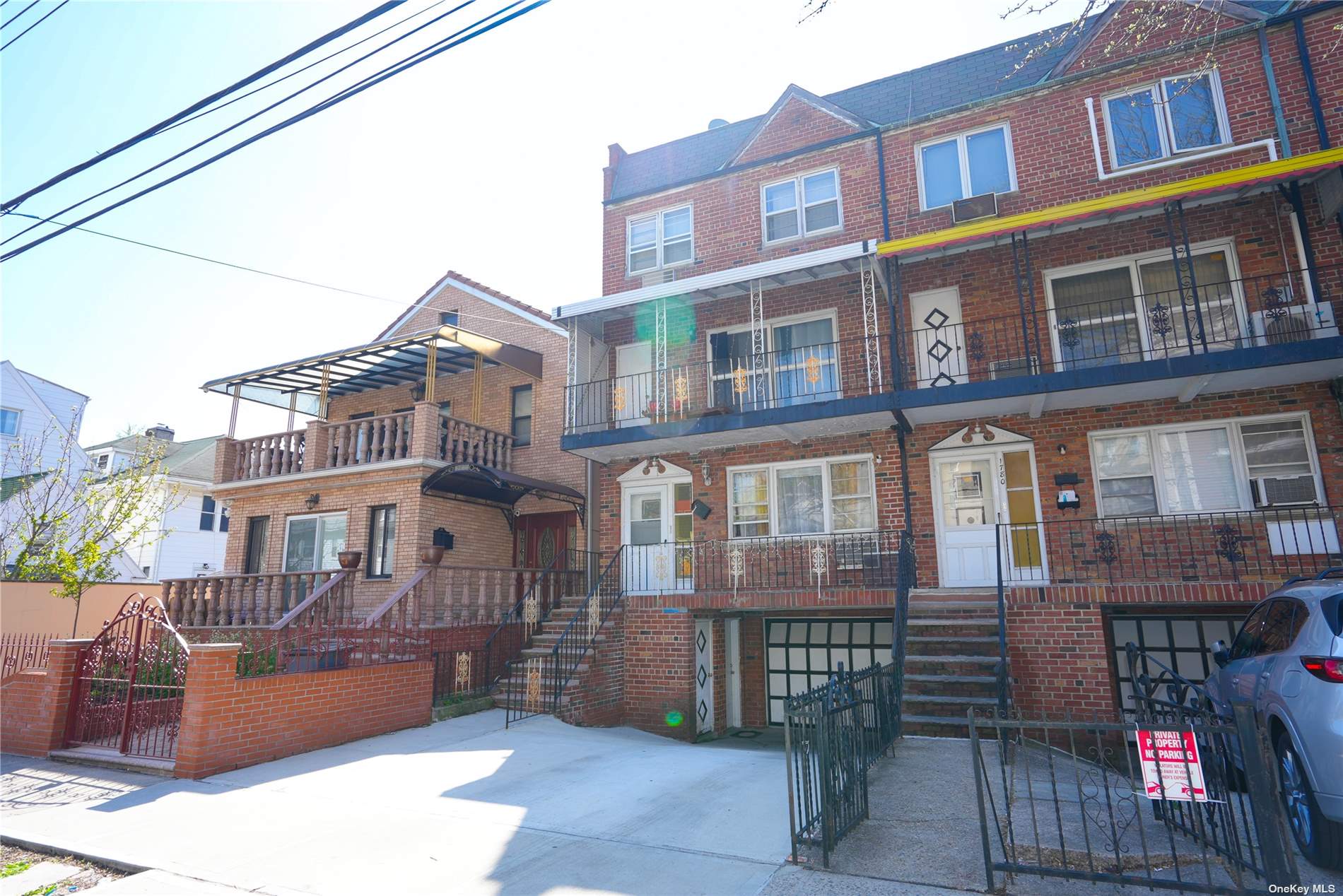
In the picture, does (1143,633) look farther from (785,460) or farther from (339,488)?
(339,488)

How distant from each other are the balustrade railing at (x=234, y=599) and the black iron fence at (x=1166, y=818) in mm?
12444

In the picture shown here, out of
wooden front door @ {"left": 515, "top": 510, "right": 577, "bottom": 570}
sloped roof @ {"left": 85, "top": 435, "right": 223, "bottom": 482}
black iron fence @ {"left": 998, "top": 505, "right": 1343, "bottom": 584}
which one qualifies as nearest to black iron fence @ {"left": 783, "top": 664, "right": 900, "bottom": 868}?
black iron fence @ {"left": 998, "top": 505, "right": 1343, "bottom": 584}

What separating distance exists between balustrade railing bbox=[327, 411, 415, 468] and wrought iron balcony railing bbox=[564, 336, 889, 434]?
360 centimetres

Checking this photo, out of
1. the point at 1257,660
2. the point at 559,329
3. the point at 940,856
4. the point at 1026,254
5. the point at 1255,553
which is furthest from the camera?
the point at 559,329

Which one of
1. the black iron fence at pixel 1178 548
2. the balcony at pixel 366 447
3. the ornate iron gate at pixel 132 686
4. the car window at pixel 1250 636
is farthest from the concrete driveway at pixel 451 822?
the balcony at pixel 366 447

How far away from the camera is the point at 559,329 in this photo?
1775cm

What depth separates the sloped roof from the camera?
92.3 feet

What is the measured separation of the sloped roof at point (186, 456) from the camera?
92.3ft

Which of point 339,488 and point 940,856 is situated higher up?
point 339,488

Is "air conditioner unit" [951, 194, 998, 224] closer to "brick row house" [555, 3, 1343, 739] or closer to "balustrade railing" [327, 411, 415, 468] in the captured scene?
A: "brick row house" [555, 3, 1343, 739]

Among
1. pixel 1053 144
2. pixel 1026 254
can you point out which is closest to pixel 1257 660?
pixel 1026 254

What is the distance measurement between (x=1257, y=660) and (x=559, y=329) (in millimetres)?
14753

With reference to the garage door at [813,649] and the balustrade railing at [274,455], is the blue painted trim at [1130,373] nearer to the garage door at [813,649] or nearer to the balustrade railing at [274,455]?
the garage door at [813,649]

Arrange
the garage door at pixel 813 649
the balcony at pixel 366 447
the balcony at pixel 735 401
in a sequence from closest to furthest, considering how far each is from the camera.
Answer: the balcony at pixel 735 401, the garage door at pixel 813 649, the balcony at pixel 366 447
